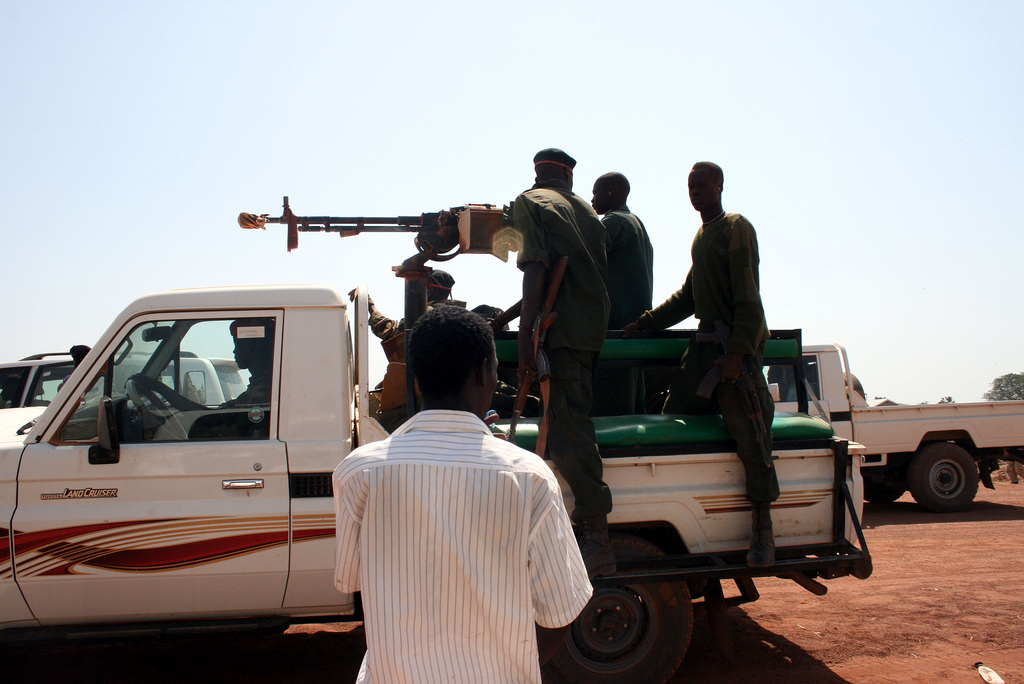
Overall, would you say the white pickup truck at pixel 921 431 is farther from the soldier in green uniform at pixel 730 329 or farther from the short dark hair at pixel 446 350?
the short dark hair at pixel 446 350

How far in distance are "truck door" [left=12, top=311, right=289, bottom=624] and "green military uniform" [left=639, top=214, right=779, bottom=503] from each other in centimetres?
223

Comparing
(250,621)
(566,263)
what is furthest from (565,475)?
(250,621)

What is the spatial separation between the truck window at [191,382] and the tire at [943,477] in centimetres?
920

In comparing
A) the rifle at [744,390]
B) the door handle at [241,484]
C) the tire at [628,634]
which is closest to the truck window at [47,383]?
the door handle at [241,484]

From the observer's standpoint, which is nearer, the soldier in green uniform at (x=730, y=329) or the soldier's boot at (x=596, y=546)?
the soldier's boot at (x=596, y=546)

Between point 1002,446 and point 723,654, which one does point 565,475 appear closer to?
point 723,654

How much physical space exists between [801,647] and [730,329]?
2.27m

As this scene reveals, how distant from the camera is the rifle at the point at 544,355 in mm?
3455

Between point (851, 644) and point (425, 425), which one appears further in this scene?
point (851, 644)

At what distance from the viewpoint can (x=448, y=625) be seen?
146 cm

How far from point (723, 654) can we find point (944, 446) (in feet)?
23.8

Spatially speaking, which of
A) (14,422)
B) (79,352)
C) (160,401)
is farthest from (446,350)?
(14,422)

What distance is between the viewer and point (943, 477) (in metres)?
9.77

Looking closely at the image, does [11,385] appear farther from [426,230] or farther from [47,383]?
[426,230]
